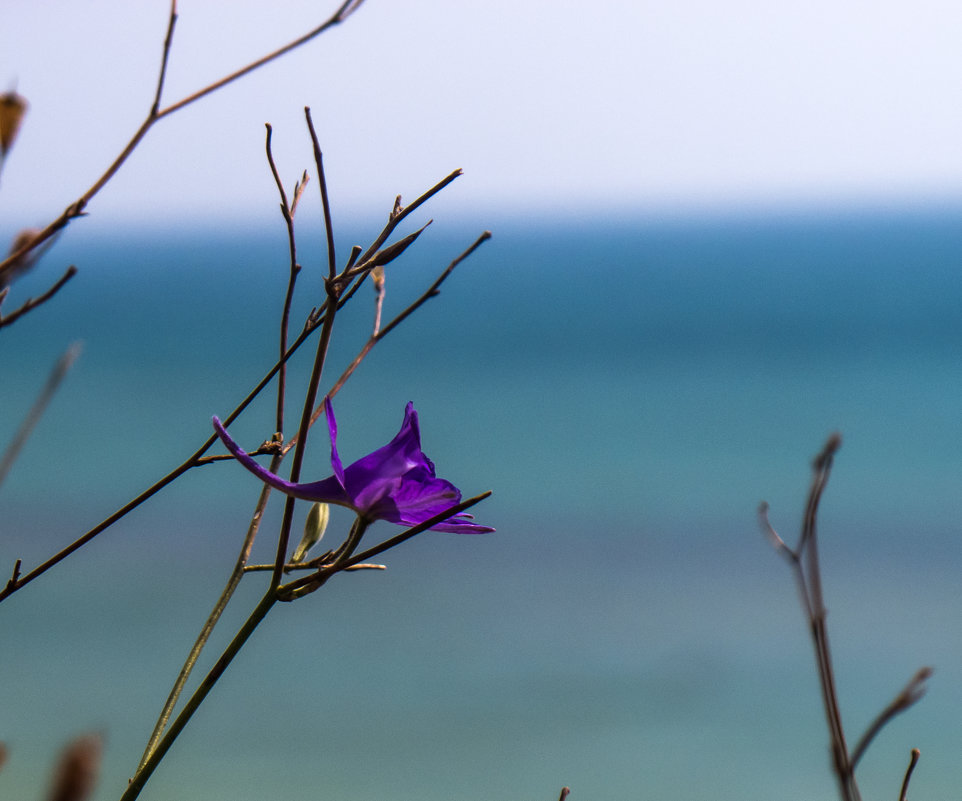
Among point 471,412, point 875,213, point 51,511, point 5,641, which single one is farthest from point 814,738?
point 875,213

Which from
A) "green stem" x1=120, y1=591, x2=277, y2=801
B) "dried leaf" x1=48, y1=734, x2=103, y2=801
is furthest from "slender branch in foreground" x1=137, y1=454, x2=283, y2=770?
"dried leaf" x1=48, y1=734, x2=103, y2=801

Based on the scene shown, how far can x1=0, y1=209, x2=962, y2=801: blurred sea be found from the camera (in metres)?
4.70

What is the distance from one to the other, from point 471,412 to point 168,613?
23.0 ft

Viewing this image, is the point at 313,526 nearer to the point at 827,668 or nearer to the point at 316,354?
the point at 316,354

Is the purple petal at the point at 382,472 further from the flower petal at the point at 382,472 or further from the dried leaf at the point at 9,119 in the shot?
the dried leaf at the point at 9,119

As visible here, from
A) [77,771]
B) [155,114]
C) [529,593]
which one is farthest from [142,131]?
[529,593]

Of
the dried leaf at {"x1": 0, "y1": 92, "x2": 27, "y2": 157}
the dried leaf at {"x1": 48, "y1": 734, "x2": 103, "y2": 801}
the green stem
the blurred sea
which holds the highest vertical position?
the blurred sea

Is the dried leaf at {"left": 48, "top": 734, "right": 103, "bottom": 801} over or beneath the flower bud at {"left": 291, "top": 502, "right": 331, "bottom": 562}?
beneath

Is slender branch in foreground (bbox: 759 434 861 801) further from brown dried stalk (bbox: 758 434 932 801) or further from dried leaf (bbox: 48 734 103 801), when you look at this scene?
dried leaf (bbox: 48 734 103 801)

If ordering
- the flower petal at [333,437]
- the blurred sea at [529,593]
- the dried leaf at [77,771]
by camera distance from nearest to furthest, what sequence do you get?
the dried leaf at [77,771], the flower petal at [333,437], the blurred sea at [529,593]

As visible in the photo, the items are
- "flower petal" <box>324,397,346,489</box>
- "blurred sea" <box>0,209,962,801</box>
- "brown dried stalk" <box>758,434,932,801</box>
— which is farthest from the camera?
"blurred sea" <box>0,209,962,801</box>

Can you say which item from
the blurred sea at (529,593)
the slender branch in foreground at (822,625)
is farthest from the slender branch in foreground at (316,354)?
the blurred sea at (529,593)

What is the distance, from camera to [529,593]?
7145mm

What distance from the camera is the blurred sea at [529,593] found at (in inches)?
185
